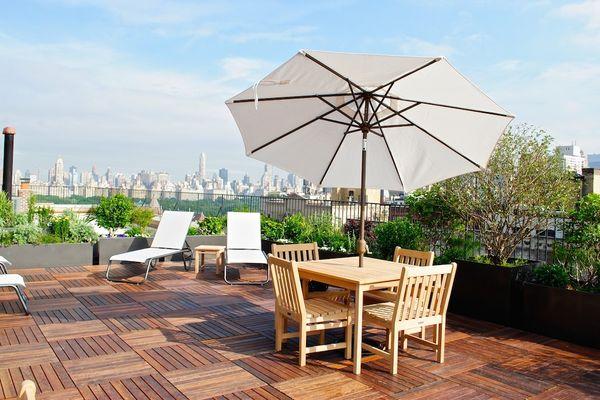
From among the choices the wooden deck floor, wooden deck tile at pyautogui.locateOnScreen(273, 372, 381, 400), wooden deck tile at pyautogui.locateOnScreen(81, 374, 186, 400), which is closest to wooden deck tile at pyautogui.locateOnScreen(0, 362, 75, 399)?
the wooden deck floor

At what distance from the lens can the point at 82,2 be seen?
1041 centimetres

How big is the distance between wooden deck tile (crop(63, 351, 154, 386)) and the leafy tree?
14.5 feet

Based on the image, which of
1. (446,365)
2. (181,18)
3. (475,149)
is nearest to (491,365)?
(446,365)

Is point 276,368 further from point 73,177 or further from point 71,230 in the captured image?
point 73,177

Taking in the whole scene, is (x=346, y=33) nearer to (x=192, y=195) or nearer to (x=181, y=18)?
A: (x=181, y=18)

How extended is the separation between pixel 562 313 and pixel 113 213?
25.5 feet

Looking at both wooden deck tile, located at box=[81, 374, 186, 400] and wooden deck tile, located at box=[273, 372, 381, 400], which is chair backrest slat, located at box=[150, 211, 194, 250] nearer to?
wooden deck tile, located at box=[81, 374, 186, 400]

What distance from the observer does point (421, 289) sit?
392cm

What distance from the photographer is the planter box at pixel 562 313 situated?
483cm

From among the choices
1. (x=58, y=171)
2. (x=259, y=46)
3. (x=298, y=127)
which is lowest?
(x=298, y=127)

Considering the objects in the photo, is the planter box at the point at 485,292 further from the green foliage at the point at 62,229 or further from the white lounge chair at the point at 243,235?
the green foliage at the point at 62,229

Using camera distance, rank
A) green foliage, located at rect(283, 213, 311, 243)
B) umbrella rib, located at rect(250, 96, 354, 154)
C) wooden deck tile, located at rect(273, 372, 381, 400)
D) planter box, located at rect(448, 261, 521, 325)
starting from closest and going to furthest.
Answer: wooden deck tile, located at rect(273, 372, 381, 400) < umbrella rib, located at rect(250, 96, 354, 154) < planter box, located at rect(448, 261, 521, 325) < green foliage, located at rect(283, 213, 311, 243)

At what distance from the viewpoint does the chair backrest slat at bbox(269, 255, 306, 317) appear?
3.90 metres

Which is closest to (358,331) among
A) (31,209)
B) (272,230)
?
(272,230)
